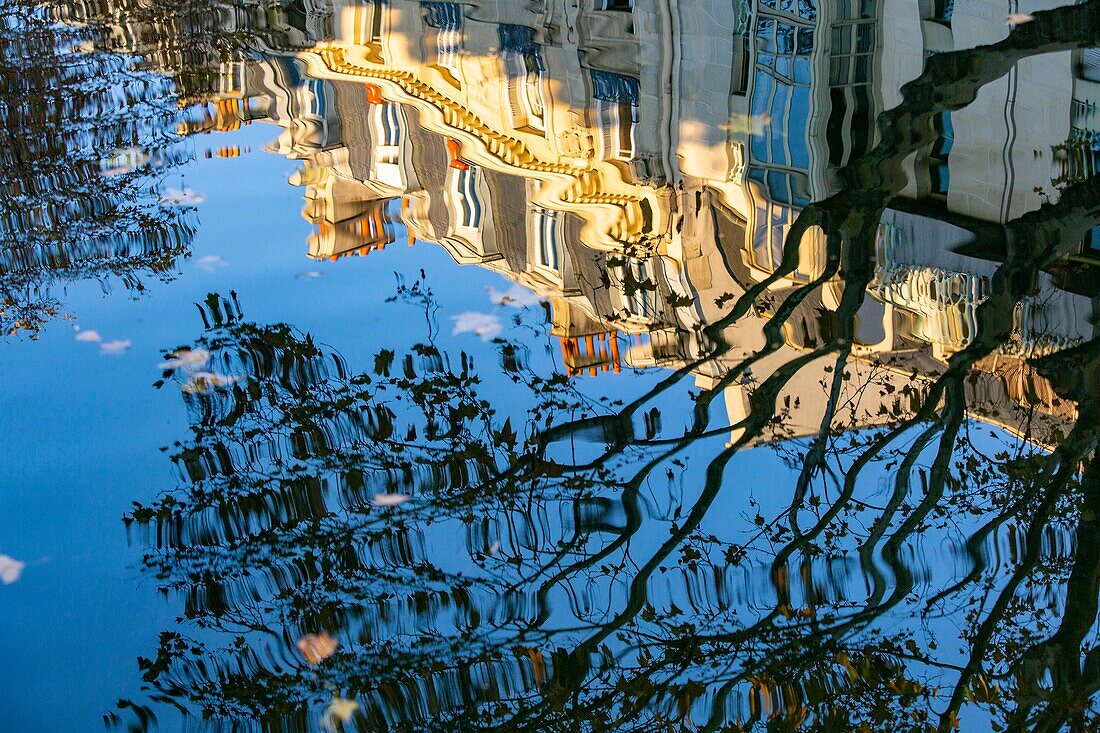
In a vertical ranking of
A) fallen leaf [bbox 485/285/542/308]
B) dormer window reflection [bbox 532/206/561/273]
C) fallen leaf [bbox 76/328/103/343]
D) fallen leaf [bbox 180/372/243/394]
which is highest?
dormer window reflection [bbox 532/206/561/273]

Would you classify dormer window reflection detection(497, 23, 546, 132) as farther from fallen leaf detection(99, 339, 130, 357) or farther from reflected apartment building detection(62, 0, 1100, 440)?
fallen leaf detection(99, 339, 130, 357)

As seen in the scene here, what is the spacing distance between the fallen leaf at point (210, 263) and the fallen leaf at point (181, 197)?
1.02m

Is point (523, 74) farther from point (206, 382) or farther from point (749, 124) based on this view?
point (206, 382)

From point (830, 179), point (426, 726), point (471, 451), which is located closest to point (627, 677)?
point (426, 726)

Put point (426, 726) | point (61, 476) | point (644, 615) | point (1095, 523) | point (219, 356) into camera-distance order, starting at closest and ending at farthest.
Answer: point (426, 726) < point (644, 615) < point (1095, 523) < point (61, 476) < point (219, 356)

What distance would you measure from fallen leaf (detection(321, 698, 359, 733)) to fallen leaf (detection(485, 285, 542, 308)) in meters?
3.13

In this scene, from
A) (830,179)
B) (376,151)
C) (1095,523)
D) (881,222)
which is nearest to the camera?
(1095,523)

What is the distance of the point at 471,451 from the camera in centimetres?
512

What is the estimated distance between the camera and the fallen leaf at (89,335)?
6.27 meters

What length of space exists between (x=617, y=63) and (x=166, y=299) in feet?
17.6

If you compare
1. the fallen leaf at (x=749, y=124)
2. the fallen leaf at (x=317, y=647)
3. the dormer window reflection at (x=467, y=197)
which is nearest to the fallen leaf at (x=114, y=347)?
the dormer window reflection at (x=467, y=197)

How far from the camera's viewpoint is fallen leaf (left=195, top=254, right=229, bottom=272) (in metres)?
7.05

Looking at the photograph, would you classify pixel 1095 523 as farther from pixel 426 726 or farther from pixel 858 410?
pixel 426 726

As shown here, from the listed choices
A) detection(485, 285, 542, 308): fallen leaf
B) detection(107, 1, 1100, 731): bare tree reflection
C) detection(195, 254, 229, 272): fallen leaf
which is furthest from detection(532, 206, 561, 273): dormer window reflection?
detection(195, 254, 229, 272): fallen leaf
